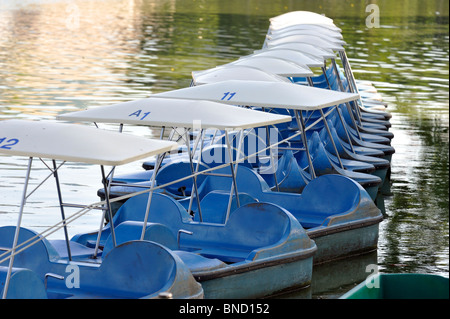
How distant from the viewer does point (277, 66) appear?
669 inches

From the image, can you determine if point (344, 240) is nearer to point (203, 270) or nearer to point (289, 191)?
point (289, 191)

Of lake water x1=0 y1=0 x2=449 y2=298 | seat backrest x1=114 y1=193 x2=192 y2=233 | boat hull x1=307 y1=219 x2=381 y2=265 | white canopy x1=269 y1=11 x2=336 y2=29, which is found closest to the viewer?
seat backrest x1=114 y1=193 x2=192 y2=233

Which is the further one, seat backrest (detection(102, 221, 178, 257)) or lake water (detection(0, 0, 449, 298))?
lake water (detection(0, 0, 449, 298))

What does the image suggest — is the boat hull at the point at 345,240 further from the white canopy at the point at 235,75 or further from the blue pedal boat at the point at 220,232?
the white canopy at the point at 235,75

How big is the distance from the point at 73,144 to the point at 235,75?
23.0 ft

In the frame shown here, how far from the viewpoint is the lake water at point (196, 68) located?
1473 centimetres

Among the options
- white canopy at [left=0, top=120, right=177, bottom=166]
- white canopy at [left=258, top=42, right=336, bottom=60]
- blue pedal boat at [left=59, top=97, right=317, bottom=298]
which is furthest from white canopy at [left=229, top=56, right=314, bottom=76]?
white canopy at [left=0, top=120, right=177, bottom=166]

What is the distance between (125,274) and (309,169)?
20.8 ft

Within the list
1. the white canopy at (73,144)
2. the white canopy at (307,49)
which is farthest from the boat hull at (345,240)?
the white canopy at (307,49)

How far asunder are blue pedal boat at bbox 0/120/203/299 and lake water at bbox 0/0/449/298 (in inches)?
113

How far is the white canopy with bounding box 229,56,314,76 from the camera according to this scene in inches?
660

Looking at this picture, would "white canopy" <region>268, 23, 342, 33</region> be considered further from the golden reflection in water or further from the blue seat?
the blue seat

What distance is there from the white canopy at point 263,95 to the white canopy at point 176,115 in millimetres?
1226
